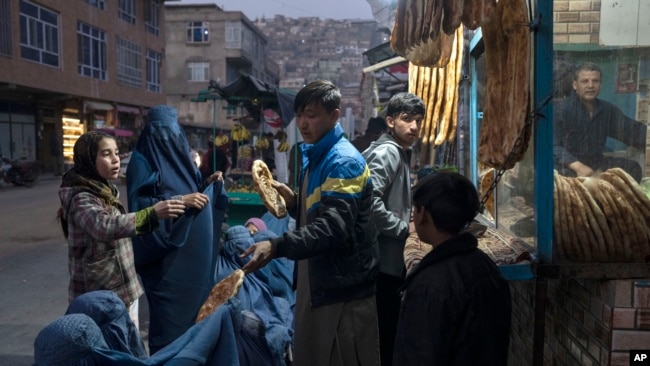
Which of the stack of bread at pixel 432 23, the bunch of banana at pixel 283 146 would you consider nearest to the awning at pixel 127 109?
the bunch of banana at pixel 283 146

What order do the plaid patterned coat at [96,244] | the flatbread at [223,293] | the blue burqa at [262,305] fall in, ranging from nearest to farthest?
the flatbread at [223,293] < the plaid patterned coat at [96,244] < the blue burqa at [262,305]

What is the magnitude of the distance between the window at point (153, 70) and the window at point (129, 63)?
123 cm

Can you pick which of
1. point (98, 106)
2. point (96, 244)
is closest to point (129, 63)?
point (98, 106)

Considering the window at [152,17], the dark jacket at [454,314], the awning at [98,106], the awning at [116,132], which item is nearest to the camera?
the dark jacket at [454,314]

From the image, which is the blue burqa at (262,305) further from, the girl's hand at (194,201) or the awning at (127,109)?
the awning at (127,109)

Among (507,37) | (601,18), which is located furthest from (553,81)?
(601,18)

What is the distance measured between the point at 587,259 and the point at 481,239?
87 cm

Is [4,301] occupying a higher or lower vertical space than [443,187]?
lower

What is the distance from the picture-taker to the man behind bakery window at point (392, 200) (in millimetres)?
2779

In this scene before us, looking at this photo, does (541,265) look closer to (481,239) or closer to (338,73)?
(481,239)

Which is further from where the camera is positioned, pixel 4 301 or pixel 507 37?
pixel 4 301

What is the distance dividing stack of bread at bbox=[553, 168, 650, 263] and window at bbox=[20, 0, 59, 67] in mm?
20912

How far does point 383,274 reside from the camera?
9.65ft

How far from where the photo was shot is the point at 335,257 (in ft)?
7.23
